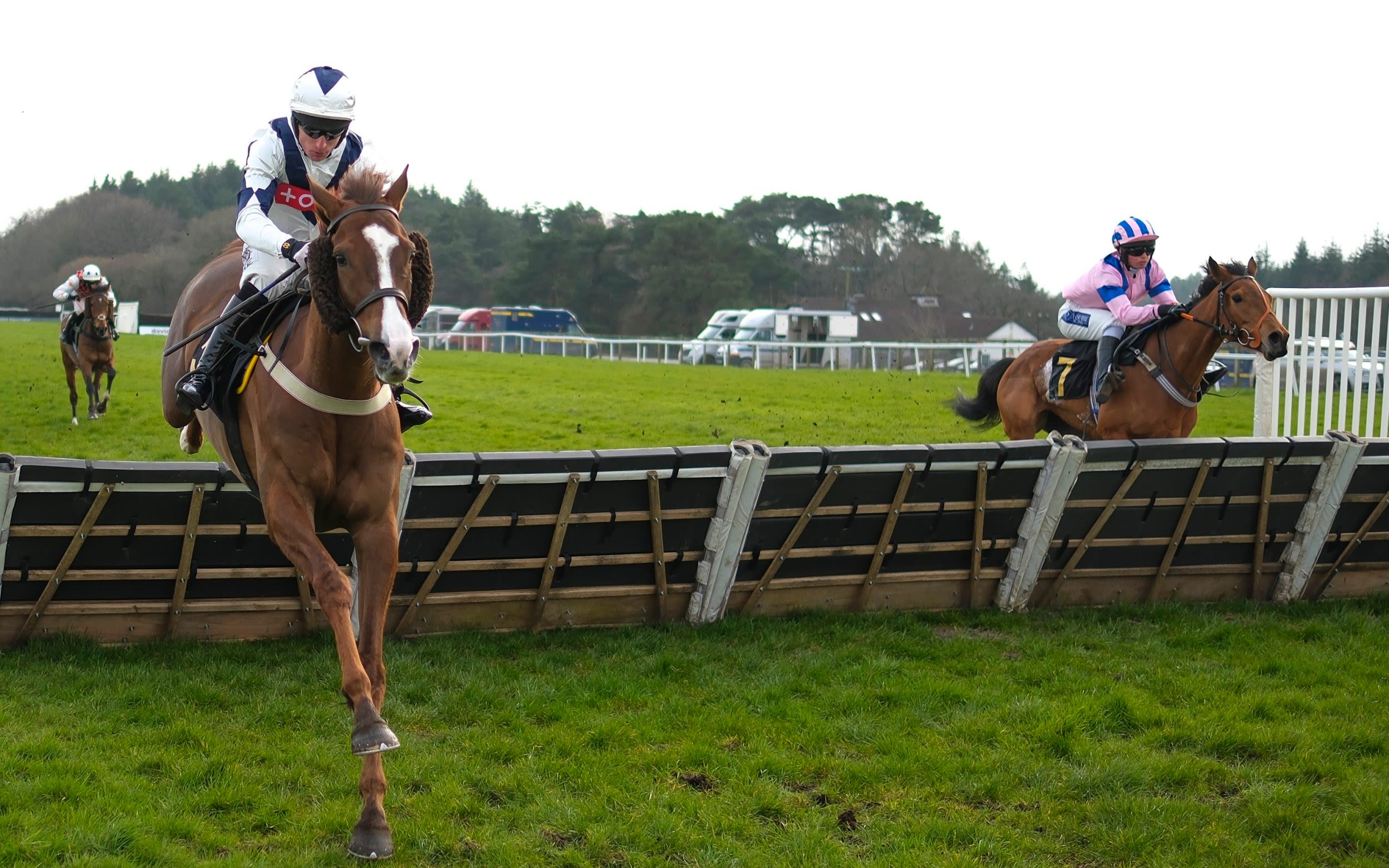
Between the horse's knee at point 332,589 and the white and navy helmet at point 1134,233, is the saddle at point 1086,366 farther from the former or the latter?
the horse's knee at point 332,589

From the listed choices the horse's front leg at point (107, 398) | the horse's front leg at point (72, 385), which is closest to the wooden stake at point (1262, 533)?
the horse's front leg at point (72, 385)

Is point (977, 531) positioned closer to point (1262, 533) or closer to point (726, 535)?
point (726, 535)

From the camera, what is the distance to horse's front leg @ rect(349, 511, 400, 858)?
4.02 m

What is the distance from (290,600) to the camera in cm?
625

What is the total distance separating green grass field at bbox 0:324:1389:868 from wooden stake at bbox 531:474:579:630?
0.24 meters

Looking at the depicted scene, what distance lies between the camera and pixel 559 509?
250 inches

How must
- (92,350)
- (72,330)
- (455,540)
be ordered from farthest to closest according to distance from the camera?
(72,330) < (92,350) < (455,540)

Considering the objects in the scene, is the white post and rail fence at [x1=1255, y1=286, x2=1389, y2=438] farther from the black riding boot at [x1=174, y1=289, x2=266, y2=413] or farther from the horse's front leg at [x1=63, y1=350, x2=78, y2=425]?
the horse's front leg at [x1=63, y1=350, x2=78, y2=425]

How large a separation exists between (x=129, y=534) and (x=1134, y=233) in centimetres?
707

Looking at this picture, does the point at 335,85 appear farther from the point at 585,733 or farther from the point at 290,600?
the point at 585,733

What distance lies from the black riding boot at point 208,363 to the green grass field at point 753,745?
52.0 inches

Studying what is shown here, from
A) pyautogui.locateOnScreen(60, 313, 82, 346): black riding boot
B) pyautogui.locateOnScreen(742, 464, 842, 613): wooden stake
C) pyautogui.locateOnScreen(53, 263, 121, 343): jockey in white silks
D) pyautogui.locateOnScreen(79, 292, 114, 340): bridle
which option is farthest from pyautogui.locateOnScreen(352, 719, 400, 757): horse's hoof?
pyautogui.locateOnScreen(60, 313, 82, 346): black riding boot

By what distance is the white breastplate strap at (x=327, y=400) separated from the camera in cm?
461

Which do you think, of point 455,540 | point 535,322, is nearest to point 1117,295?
point 455,540
